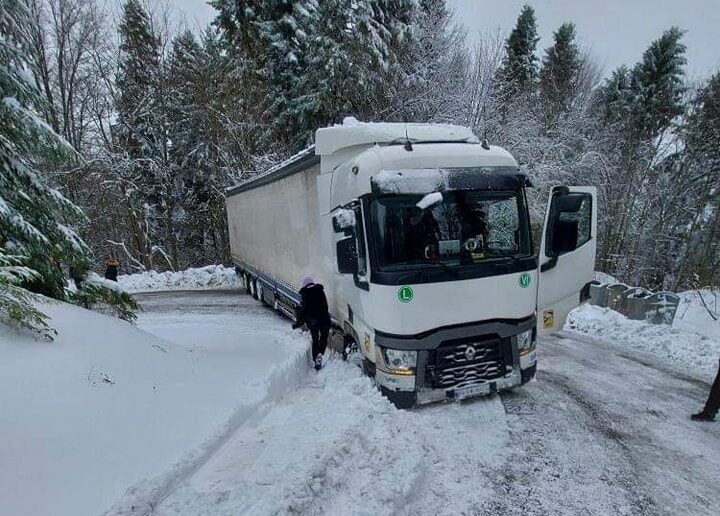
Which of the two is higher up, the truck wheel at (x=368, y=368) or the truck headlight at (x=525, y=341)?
the truck headlight at (x=525, y=341)

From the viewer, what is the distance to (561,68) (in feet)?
98.0

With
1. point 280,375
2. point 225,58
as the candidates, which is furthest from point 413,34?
point 280,375

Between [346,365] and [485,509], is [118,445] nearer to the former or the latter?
[485,509]

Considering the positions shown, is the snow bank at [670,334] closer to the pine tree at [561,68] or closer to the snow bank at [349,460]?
the snow bank at [349,460]

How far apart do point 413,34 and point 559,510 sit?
63.1ft

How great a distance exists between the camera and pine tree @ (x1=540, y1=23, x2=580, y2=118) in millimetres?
26969

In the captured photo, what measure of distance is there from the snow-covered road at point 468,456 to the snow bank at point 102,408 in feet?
1.02

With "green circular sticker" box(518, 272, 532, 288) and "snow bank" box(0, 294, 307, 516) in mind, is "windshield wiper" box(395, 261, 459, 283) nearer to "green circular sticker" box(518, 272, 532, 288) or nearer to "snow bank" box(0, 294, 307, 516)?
"green circular sticker" box(518, 272, 532, 288)

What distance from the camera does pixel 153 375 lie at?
5.24m

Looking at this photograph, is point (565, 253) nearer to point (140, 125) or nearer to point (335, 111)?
point (335, 111)

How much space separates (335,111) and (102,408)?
1668 cm

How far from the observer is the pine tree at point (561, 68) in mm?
26969

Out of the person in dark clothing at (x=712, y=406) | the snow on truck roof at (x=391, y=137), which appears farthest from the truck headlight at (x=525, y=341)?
the snow on truck roof at (x=391, y=137)

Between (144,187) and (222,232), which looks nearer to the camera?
(144,187)
